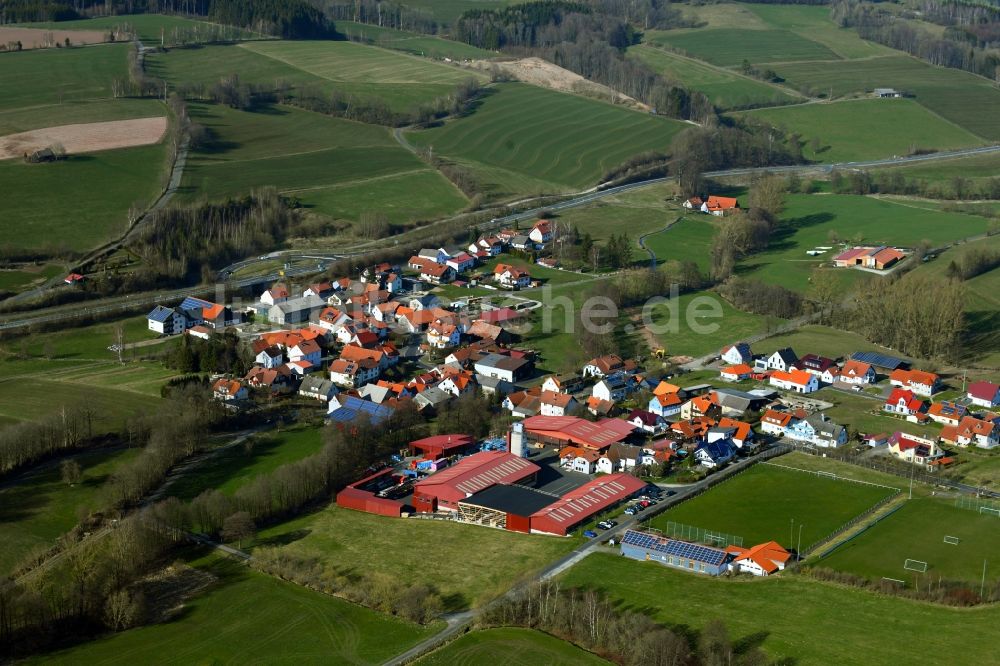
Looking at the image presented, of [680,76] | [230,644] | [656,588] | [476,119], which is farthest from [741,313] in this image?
Result: [680,76]

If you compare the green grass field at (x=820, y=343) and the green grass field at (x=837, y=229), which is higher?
the green grass field at (x=837, y=229)

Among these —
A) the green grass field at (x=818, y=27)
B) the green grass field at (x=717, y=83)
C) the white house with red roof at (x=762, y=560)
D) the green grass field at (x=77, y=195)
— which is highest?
the green grass field at (x=818, y=27)

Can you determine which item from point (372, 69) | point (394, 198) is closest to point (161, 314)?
point (394, 198)

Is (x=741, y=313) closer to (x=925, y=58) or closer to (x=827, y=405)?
(x=827, y=405)

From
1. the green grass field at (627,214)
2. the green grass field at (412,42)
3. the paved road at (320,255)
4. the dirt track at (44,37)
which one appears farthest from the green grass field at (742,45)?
the dirt track at (44,37)

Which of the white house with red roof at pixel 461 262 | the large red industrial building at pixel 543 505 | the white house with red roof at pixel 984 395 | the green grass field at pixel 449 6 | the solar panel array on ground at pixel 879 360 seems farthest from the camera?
the green grass field at pixel 449 6

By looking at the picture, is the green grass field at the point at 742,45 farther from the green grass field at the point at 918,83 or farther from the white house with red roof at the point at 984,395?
the white house with red roof at the point at 984,395

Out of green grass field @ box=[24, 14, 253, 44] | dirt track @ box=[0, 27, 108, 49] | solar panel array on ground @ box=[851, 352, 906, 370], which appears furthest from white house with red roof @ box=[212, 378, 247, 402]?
green grass field @ box=[24, 14, 253, 44]

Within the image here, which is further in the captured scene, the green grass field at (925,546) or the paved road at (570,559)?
the green grass field at (925,546)
